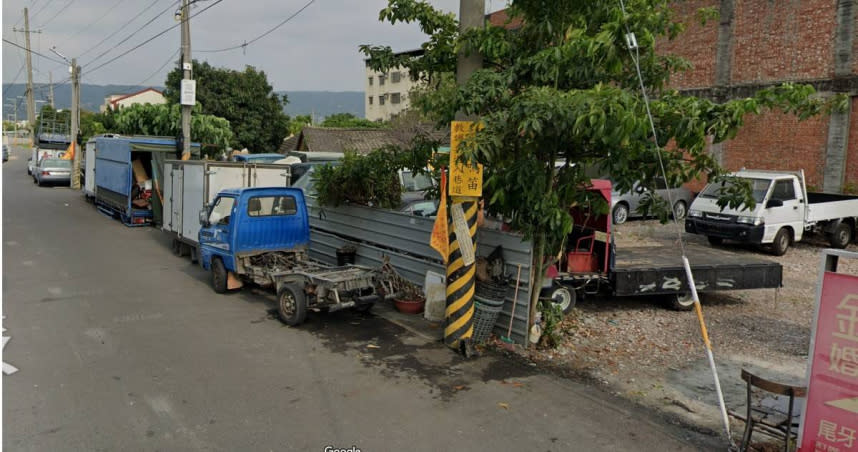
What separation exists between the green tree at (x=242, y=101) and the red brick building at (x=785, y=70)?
23.4 m

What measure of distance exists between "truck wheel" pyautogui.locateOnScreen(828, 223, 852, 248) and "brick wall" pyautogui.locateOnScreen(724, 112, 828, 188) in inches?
141

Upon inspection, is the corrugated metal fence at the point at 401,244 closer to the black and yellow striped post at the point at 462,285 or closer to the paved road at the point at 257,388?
the black and yellow striped post at the point at 462,285

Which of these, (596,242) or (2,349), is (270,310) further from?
(596,242)

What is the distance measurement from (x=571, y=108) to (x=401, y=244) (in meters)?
5.29

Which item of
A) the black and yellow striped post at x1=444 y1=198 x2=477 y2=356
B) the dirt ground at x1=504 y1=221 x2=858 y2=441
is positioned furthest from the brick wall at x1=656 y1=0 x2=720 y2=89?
the black and yellow striped post at x1=444 y1=198 x2=477 y2=356

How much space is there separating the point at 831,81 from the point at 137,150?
21767mm

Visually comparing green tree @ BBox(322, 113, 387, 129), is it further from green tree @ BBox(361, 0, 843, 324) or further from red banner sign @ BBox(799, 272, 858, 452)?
red banner sign @ BBox(799, 272, 858, 452)

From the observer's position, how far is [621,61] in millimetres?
7531

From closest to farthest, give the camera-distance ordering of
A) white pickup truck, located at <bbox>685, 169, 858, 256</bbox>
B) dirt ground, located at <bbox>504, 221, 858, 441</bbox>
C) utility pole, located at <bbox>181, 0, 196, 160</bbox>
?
dirt ground, located at <bbox>504, 221, 858, 441</bbox> < white pickup truck, located at <bbox>685, 169, 858, 256</bbox> < utility pole, located at <bbox>181, 0, 196, 160</bbox>

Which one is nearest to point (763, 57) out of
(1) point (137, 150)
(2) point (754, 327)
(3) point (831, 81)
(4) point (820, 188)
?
(3) point (831, 81)

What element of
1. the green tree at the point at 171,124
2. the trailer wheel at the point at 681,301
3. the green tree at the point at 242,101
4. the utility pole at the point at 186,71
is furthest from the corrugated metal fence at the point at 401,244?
the green tree at the point at 242,101

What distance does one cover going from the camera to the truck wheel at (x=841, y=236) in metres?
17.2

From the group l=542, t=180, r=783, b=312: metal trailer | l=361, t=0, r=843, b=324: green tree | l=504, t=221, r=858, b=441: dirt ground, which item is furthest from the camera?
l=542, t=180, r=783, b=312: metal trailer

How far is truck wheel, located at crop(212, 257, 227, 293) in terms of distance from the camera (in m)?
11.4
